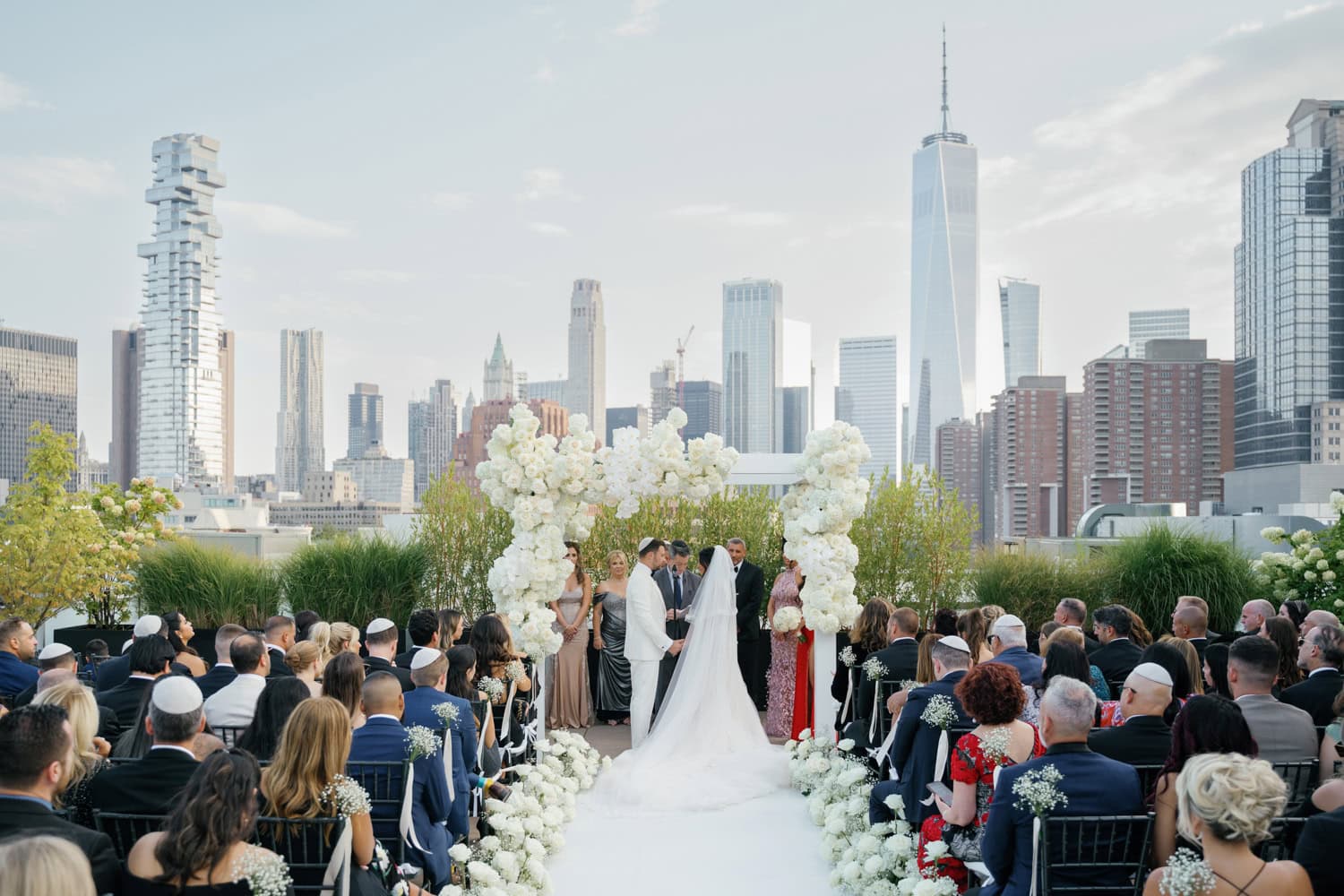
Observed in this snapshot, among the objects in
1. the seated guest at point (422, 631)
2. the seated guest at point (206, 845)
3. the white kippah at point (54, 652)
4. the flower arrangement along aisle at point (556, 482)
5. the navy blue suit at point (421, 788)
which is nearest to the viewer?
the seated guest at point (206, 845)

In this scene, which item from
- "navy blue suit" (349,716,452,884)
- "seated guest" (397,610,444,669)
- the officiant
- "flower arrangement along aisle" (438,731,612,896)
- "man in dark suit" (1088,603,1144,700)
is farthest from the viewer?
the officiant

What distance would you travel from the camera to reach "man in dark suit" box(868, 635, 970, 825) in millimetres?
4594

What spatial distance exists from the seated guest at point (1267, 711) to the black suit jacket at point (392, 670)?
12.6 ft

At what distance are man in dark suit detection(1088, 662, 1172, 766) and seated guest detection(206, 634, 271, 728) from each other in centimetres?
377

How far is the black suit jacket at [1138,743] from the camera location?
3.85 meters

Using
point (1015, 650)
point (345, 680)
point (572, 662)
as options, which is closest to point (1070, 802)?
point (1015, 650)

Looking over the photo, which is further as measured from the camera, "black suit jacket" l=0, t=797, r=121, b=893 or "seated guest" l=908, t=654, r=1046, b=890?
"seated guest" l=908, t=654, r=1046, b=890

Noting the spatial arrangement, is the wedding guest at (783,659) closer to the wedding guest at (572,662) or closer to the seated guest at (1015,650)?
the wedding guest at (572,662)

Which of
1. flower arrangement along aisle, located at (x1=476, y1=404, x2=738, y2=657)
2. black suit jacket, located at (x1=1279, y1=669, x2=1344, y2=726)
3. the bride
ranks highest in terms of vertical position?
flower arrangement along aisle, located at (x1=476, y1=404, x2=738, y2=657)

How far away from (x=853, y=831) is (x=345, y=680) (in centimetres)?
299

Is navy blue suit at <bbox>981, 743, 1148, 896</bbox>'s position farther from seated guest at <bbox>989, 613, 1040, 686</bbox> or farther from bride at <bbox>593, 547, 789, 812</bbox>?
bride at <bbox>593, 547, 789, 812</bbox>

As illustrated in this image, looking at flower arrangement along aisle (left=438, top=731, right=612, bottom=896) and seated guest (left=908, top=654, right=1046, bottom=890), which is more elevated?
seated guest (left=908, top=654, right=1046, bottom=890)

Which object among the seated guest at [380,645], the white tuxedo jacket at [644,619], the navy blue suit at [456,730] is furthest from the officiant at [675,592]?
the navy blue suit at [456,730]

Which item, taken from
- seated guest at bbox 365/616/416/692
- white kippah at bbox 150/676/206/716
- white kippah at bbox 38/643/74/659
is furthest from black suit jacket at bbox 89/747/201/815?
white kippah at bbox 38/643/74/659
